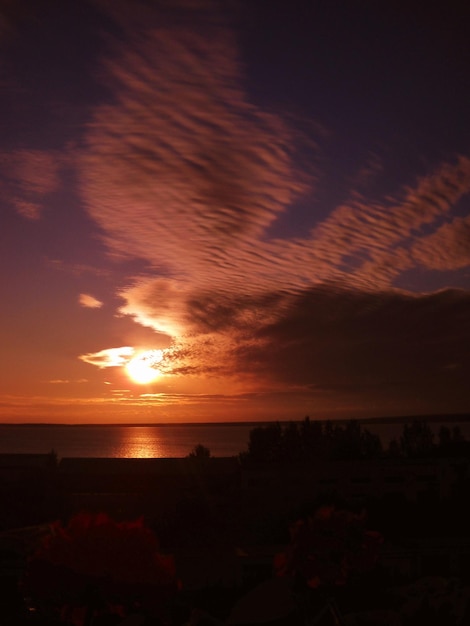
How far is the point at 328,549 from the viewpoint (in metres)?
2.01

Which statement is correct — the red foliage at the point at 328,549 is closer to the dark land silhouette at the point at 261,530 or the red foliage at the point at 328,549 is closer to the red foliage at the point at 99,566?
the dark land silhouette at the point at 261,530

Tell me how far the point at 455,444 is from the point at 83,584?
74.5 feet

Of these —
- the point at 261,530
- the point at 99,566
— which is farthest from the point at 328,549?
the point at 261,530

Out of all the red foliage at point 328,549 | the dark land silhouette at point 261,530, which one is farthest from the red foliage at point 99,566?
the red foliage at point 328,549

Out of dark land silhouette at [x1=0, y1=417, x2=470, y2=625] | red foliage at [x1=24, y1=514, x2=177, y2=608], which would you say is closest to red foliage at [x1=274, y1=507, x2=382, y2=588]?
dark land silhouette at [x1=0, y1=417, x2=470, y2=625]

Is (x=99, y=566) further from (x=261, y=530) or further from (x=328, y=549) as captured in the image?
(x=261, y=530)

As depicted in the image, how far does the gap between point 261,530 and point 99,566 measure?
769 inches

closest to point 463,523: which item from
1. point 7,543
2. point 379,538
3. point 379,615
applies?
point 7,543

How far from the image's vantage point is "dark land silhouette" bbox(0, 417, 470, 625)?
1321 millimetres

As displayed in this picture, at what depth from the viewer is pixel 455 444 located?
73.0ft

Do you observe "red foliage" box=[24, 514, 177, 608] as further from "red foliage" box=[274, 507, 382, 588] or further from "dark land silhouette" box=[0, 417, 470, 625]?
"red foliage" box=[274, 507, 382, 588]

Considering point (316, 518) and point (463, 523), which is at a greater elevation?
point (316, 518)

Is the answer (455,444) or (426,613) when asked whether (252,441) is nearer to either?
(455,444)

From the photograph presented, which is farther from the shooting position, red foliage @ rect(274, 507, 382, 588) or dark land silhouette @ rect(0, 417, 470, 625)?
red foliage @ rect(274, 507, 382, 588)
